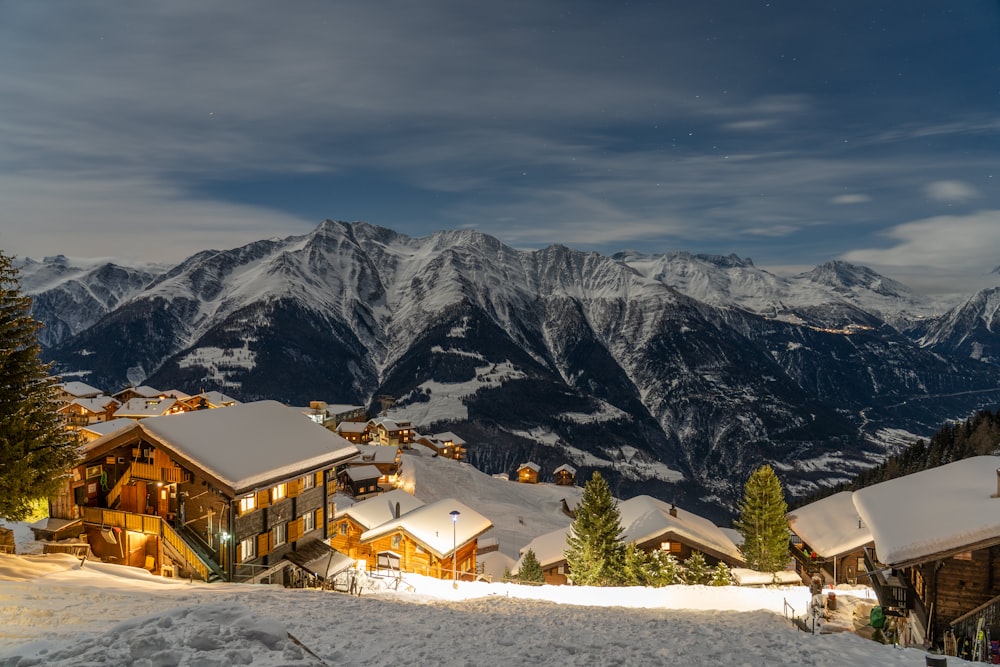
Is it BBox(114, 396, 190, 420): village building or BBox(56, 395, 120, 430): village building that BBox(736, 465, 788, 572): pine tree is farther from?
BBox(56, 395, 120, 430): village building

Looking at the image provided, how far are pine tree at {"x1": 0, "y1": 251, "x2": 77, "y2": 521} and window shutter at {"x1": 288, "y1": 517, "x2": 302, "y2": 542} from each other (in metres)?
12.5

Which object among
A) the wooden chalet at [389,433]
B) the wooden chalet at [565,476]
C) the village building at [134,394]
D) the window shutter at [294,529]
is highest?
the window shutter at [294,529]

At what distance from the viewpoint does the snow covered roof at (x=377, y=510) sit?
172 feet

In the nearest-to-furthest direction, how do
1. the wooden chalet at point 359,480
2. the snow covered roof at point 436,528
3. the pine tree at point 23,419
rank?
the pine tree at point 23,419, the snow covered roof at point 436,528, the wooden chalet at point 359,480

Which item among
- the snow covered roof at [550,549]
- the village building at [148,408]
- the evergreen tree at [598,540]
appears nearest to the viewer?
the evergreen tree at [598,540]

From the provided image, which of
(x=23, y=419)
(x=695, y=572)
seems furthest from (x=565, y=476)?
(x=23, y=419)

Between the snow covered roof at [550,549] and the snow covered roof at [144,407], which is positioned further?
the snow covered roof at [144,407]

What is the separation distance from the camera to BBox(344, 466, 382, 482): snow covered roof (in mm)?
97363

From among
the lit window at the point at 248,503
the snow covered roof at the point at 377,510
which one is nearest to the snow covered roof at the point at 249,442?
the lit window at the point at 248,503

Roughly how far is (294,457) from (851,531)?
46915mm

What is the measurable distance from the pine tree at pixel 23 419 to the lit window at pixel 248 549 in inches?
360

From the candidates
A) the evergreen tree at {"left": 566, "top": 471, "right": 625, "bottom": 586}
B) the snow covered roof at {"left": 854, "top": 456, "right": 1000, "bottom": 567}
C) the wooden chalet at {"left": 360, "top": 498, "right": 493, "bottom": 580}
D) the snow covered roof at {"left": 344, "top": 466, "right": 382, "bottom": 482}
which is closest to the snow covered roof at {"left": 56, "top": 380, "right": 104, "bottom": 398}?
the snow covered roof at {"left": 344, "top": 466, "right": 382, "bottom": 482}

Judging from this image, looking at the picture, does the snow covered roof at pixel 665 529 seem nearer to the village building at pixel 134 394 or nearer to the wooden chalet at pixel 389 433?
the wooden chalet at pixel 389 433

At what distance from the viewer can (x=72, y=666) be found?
1125cm
